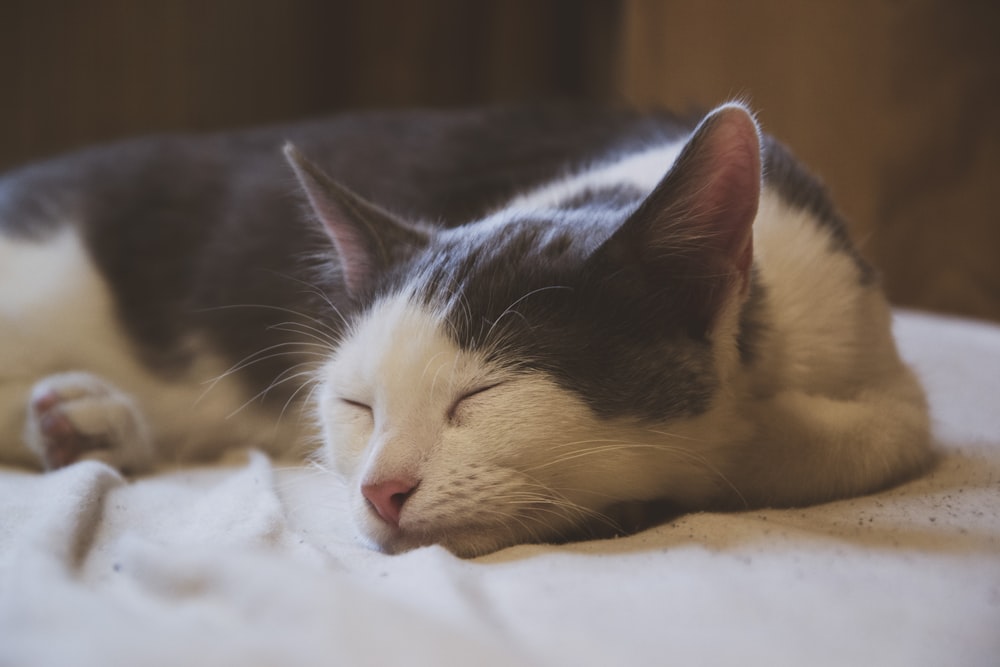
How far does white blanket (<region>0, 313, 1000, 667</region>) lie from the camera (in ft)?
2.32

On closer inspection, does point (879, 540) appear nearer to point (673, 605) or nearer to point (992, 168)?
point (673, 605)

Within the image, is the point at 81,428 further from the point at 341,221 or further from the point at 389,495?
the point at 389,495

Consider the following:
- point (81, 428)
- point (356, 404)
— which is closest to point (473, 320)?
point (356, 404)

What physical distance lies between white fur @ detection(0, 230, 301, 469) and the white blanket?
2.15 ft

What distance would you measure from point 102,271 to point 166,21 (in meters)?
1.38

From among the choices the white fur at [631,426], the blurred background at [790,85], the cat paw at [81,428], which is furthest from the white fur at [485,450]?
the blurred background at [790,85]

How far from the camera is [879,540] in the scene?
955 millimetres

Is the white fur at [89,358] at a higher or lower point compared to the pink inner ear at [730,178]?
lower

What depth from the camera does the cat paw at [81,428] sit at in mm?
1532

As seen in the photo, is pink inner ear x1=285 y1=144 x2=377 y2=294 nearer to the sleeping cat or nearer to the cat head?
the sleeping cat

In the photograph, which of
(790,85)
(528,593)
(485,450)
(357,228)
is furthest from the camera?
(790,85)

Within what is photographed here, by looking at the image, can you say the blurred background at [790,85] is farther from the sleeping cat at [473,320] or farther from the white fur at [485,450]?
the white fur at [485,450]

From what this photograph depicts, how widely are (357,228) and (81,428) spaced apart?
69cm

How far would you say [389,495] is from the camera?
3.14 feet
